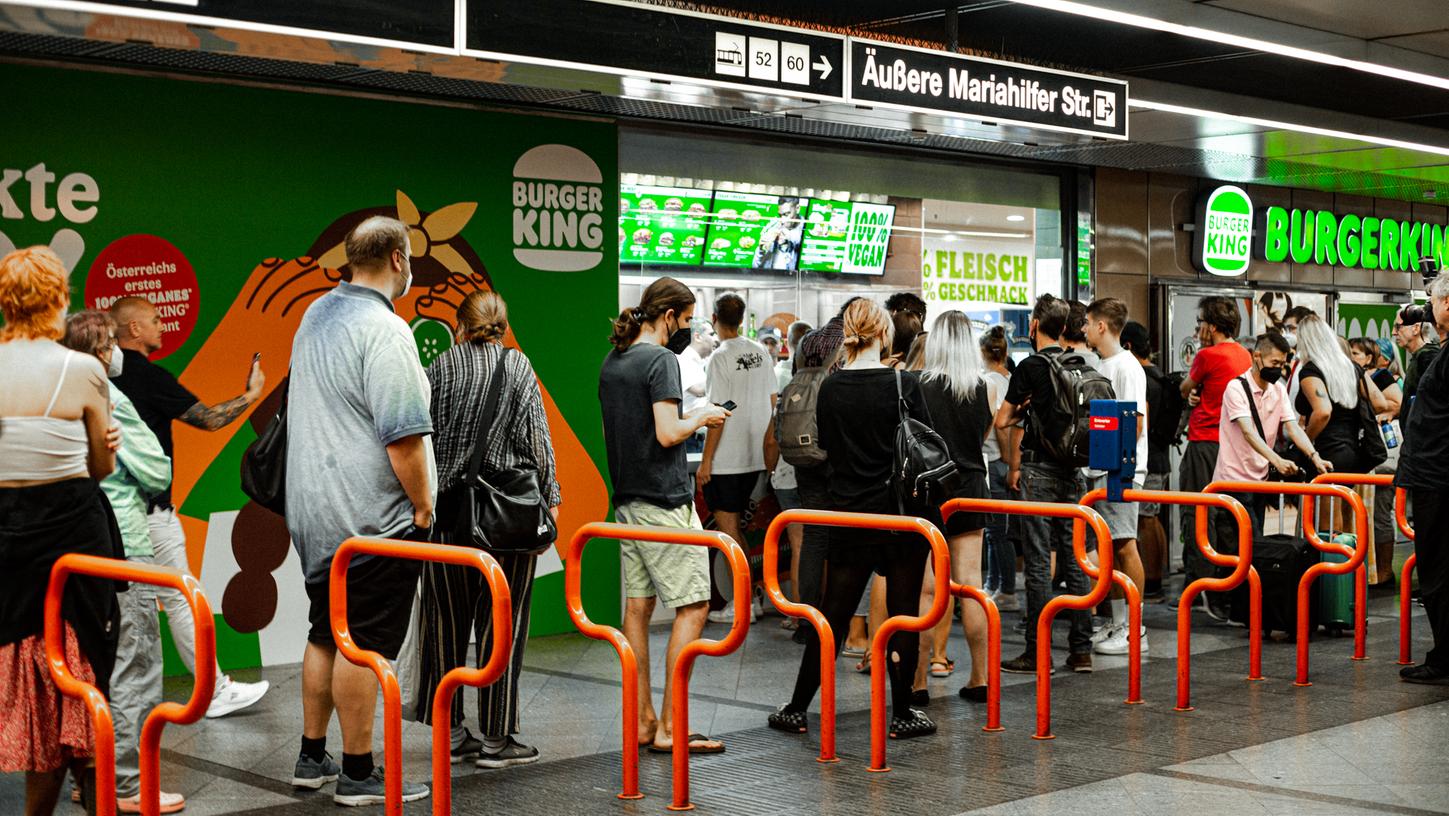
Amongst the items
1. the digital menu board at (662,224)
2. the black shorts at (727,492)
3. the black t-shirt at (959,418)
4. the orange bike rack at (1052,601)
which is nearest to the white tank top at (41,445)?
the orange bike rack at (1052,601)

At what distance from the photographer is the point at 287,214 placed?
7.99m

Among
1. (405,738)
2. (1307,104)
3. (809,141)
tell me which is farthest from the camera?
(1307,104)

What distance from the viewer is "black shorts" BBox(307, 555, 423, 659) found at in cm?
503

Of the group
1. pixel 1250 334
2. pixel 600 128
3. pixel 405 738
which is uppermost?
pixel 600 128

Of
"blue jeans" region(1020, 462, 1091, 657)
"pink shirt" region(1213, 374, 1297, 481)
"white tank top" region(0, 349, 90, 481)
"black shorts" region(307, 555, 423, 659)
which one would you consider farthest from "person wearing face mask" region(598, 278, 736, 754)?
"pink shirt" region(1213, 374, 1297, 481)

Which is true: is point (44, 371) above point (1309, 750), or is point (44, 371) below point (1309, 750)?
above

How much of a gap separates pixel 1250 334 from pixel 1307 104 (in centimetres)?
211

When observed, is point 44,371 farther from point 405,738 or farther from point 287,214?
point 287,214

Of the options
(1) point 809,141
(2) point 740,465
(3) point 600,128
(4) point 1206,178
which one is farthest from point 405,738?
(4) point 1206,178

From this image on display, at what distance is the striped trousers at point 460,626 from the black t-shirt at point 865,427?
129 centimetres

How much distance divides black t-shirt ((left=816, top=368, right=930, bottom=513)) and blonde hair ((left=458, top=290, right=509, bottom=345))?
135 cm

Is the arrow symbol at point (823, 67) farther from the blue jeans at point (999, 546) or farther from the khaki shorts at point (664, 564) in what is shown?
the blue jeans at point (999, 546)

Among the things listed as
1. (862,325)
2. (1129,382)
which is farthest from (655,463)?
(1129,382)

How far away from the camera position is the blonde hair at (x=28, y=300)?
4312mm
